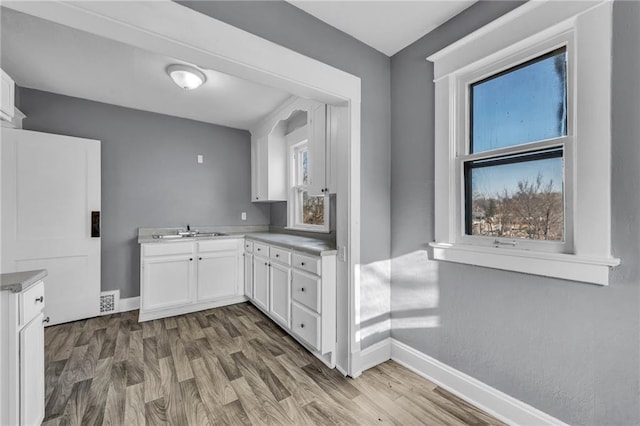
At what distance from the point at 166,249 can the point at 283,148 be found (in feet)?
6.56

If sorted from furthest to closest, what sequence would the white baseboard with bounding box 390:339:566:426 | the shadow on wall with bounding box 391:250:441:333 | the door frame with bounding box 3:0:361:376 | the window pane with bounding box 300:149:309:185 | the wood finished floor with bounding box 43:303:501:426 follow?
the window pane with bounding box 300:149:309:185
the shadow on wall with bounding box 391:250:441:333
the wood finished floor with bounding box 43:303:501:426
the white baseboard with bounding box 390:339:566:426
the door frame with bounding box 3:0:361:376

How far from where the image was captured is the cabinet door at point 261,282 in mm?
2975

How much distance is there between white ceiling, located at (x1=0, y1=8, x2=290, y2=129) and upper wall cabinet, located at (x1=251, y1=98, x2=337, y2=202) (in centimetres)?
22

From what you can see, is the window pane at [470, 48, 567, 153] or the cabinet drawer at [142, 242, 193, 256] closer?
the window pane at [470, 48, 567, 153]

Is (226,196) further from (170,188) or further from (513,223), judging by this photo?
(513,223)

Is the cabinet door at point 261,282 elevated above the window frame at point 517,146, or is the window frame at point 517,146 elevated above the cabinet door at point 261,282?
the window frame at point 517,146

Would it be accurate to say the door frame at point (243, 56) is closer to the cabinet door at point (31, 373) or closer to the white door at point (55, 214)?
the cabinet door at point (31, 373)

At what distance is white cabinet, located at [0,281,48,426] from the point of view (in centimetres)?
119

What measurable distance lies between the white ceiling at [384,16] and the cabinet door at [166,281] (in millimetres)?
2883

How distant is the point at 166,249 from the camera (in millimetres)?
3098

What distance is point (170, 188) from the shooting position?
3.65 meters

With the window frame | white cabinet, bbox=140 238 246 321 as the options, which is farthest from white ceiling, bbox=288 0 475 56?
white cabinet, bbox=140 238 246 321

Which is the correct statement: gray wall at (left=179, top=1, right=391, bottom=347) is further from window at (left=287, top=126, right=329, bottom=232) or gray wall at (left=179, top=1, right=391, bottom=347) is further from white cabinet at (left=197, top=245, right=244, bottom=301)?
white cabinet at (left=197, top=245, right=244, bottom=301)

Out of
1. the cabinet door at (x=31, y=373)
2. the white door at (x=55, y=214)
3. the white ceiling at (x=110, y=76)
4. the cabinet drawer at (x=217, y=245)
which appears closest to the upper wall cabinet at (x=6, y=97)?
the white ceiling at (x=110, y=76)
